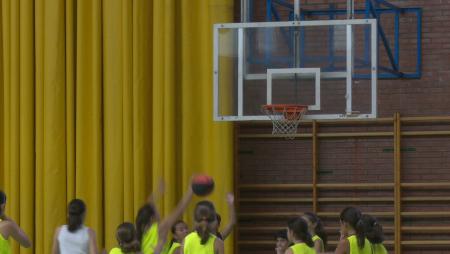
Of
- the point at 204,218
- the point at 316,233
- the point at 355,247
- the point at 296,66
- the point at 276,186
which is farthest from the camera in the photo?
the point at 276,186

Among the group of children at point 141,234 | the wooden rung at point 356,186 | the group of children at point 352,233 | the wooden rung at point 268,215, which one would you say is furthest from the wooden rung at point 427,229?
the group of children at point 141,234

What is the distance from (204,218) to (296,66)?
274 cm

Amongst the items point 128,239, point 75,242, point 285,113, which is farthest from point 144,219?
point 285,113

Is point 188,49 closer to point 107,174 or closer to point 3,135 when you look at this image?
point 107,174

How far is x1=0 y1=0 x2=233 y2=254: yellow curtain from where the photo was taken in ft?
37.8

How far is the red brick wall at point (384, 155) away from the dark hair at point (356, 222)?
3.94 meters

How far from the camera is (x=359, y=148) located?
459 inches

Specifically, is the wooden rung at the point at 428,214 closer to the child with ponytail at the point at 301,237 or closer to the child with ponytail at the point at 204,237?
the child with ponytail at the point at 204,237

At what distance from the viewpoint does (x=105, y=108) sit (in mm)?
11711

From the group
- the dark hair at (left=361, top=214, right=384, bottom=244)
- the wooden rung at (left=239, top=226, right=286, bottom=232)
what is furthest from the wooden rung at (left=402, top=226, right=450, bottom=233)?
the dark hair at (left=361, top=214, right=384, bottom=244)

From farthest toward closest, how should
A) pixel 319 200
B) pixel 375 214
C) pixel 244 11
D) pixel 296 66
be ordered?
1. pixel 319 200
2. pixel 375 214
3. pixel 244 11
4. pixel 296 66

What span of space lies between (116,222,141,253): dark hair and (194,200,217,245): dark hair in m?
0.66

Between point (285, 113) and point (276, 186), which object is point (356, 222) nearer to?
point (285, 113)

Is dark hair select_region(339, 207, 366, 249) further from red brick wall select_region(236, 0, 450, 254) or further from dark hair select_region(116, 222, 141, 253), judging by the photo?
red brick wall select_region(236, 0, 450, 254)
